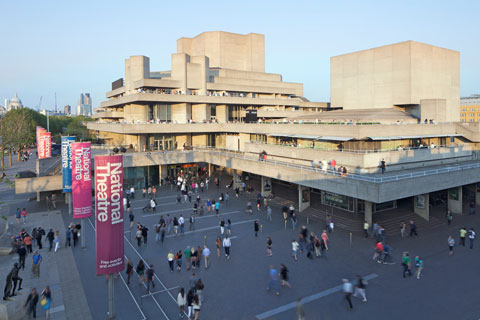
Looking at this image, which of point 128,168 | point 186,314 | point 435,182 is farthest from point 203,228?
point 128,168

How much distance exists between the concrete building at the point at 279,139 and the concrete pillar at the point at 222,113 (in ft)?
0.58

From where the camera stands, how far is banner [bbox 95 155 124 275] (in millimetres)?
12930

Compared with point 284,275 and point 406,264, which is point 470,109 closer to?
point 406,264

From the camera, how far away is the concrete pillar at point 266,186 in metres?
35.3

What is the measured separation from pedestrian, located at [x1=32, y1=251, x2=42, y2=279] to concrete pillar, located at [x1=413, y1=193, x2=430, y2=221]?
88.7 ft

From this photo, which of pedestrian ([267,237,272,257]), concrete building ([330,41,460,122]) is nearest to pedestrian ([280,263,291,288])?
pedestrian ([267,237,272,257])

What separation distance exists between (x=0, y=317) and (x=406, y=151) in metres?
30.0

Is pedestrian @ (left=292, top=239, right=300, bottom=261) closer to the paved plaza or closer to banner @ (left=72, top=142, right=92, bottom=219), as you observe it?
the paved plaza

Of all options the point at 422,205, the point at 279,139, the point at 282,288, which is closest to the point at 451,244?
the point at 422,205

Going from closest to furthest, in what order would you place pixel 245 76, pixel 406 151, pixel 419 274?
1. pixel 419 274
2. pixel 406 151
3. pixel 245 76

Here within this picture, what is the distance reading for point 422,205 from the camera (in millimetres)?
27469

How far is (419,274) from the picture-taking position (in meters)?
16.8

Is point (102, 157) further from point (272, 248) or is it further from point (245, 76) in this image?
point (245, 76)

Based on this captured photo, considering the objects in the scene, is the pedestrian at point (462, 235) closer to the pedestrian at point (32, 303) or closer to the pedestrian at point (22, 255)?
the pedestrian at point (32, 303)
